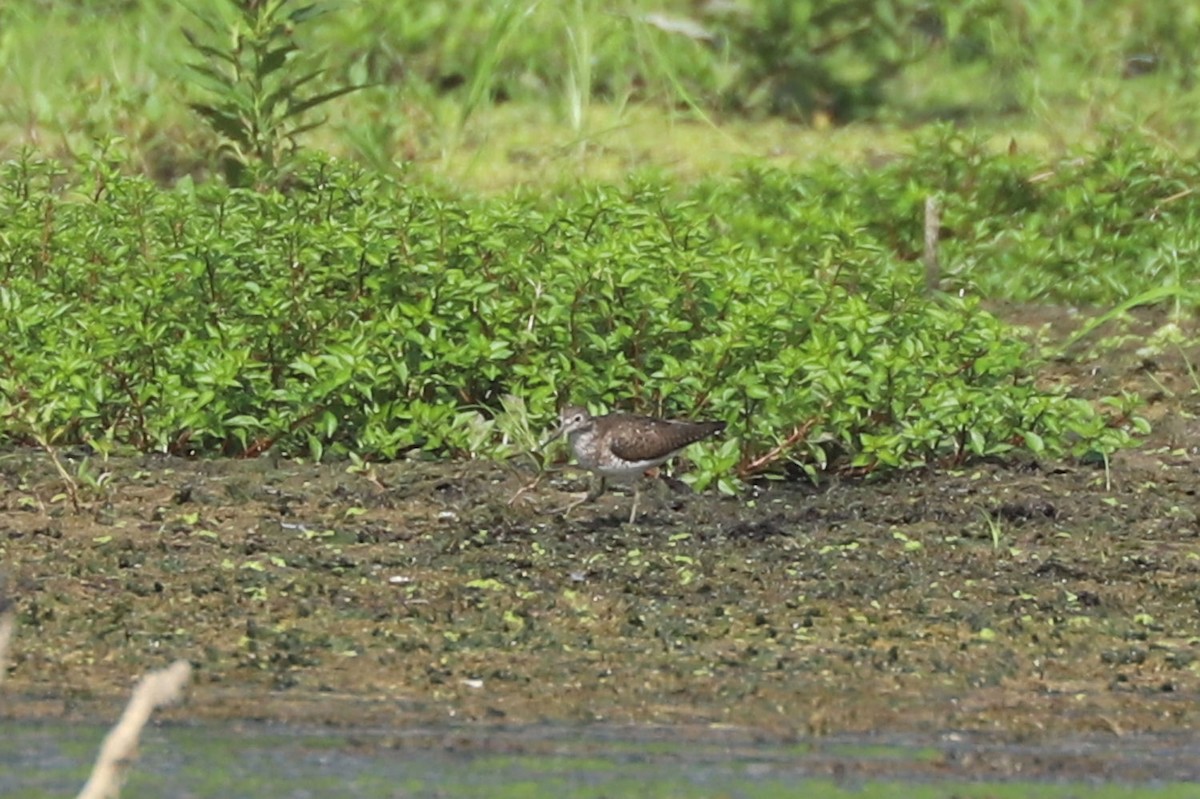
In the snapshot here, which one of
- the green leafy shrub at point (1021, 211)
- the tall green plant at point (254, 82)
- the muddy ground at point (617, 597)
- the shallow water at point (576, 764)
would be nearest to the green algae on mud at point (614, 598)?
the muddy ground at point (617, 597)

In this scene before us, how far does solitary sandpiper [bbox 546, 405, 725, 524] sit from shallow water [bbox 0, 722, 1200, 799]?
1946 mm

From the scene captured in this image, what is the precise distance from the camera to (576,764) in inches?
202

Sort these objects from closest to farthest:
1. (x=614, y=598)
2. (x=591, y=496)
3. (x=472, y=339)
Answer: (x=614, y=598) → (x=591, y=496) → (x=472, y=339)

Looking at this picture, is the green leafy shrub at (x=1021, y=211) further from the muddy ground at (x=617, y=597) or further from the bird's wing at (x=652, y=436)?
the bird's wing at (x=652, y=436)

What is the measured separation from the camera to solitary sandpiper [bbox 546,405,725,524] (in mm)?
7273

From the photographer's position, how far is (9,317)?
798cm

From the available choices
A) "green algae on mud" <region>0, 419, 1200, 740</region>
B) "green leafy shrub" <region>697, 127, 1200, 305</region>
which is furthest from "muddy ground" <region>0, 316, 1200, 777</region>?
"green leafy shrub" <region>697, 127, 1200, 305</region>

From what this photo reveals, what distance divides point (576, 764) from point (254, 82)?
4592 mm

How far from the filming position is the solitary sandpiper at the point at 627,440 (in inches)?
286

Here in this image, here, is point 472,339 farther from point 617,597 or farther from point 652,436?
point 617,597

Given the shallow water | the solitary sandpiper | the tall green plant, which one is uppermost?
the tall green plant

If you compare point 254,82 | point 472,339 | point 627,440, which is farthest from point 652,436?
point 254,82

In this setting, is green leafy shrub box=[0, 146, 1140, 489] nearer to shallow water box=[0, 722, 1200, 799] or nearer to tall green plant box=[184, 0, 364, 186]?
tall green plant box=[184, 0, 364, 186]

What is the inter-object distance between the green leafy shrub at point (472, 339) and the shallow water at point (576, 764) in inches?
89.0
